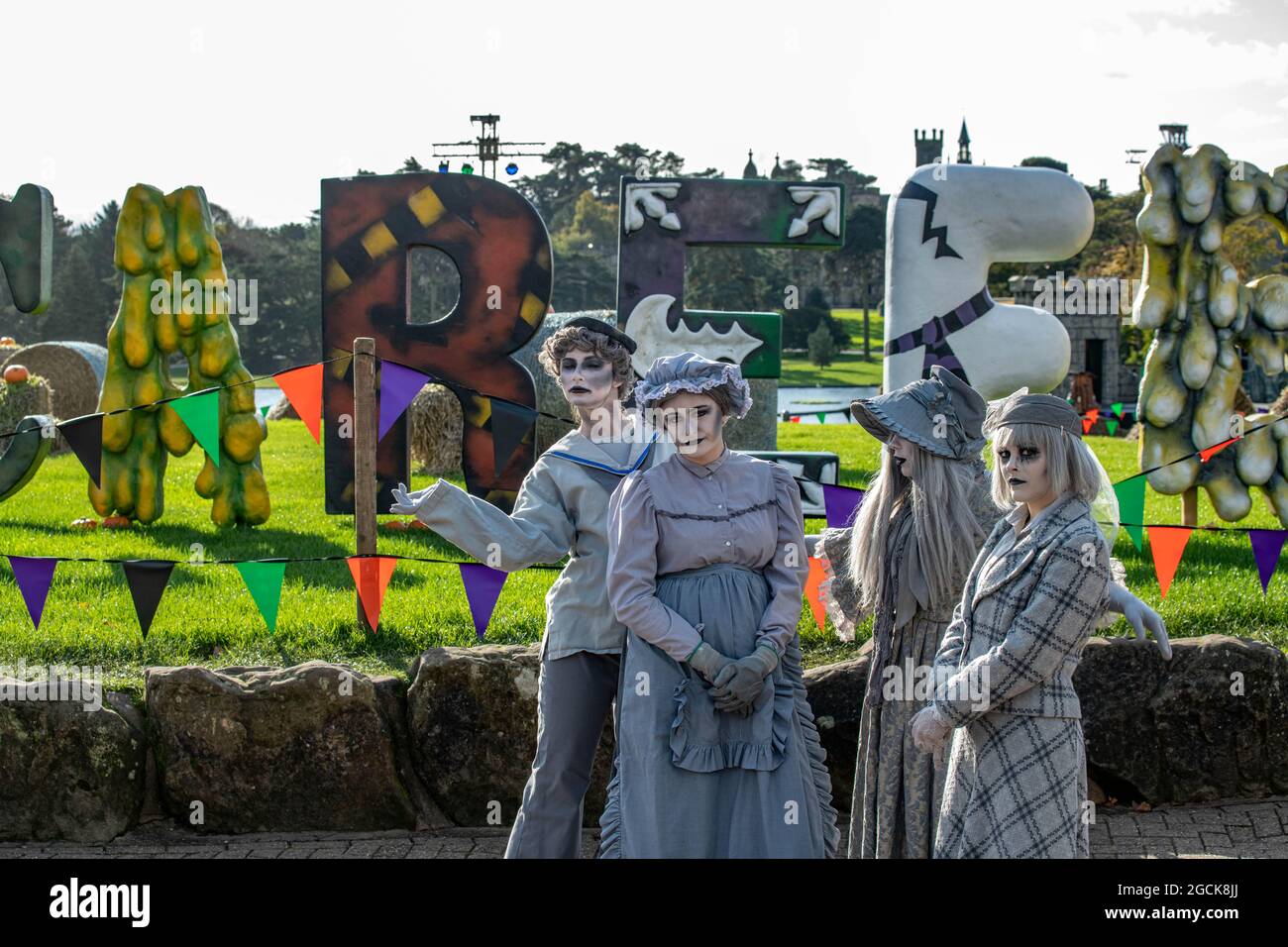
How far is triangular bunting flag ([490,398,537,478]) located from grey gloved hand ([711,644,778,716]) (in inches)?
112

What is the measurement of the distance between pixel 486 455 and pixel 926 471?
582cm

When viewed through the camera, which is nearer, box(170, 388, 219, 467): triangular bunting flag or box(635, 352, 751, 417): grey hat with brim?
box(635, 352, 751, 417): grey hat with brim

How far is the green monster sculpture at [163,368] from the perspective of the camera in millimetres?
10266

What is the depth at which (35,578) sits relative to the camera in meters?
5.79

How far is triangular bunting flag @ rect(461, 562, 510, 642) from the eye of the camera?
573cm

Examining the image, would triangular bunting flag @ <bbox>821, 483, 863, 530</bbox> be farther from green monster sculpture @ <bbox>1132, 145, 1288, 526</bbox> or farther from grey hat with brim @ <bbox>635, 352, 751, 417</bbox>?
green monster sculpture @ <bbox>1132, 145, 1288, 526</bbox>

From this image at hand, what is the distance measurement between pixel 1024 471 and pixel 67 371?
66.7 ft

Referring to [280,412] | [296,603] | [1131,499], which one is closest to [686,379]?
[1131,499]

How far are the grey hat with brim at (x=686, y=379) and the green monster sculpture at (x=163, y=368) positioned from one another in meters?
7.04

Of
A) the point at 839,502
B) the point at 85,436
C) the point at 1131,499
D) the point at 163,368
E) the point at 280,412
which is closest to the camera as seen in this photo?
the point at 839,502

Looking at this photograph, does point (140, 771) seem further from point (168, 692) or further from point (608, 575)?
point (608, 575)

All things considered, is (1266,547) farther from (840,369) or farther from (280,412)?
(840,369)

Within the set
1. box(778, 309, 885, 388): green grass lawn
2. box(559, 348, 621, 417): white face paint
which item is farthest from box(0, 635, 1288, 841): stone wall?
box(778, 309, 885, 388): green grass lawn
